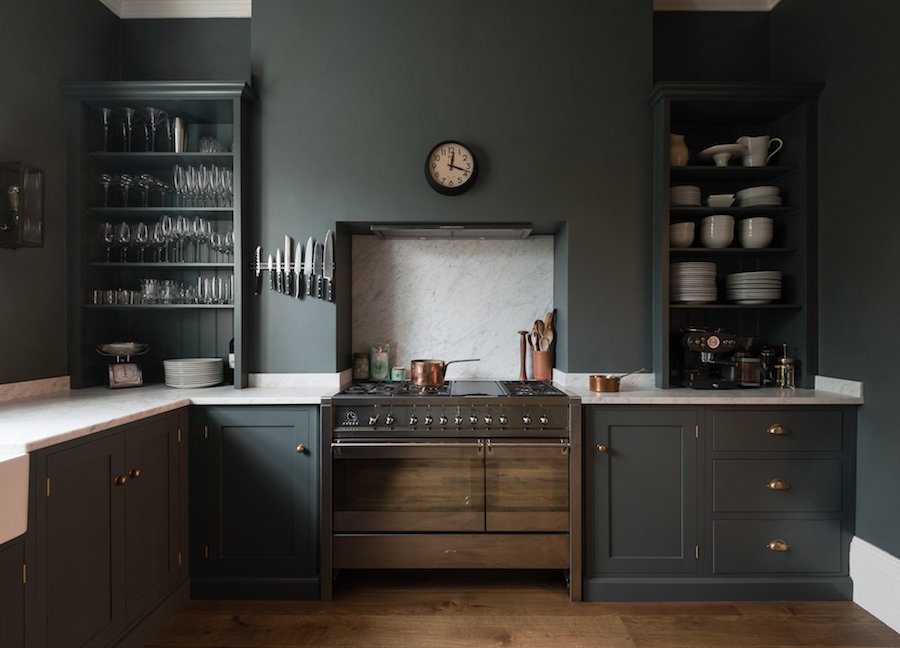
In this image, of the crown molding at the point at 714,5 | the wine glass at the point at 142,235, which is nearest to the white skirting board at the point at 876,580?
the crown molding at the point at 714,5

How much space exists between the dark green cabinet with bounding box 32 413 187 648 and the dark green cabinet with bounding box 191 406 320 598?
0.10 metres

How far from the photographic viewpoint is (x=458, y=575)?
2.80 meters

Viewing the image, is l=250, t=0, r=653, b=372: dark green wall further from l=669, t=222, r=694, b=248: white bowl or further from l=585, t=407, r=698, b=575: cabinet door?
l=585, t=407, r=698, b=575: cabinet door

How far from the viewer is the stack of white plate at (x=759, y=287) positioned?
2842mm

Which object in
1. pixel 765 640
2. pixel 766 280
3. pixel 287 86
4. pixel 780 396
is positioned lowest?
pixel 765 640

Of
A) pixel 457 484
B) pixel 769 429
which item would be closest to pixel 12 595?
pixel 457 484

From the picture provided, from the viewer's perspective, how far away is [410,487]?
257 cm

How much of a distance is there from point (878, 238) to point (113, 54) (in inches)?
172

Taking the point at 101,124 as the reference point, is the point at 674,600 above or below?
below

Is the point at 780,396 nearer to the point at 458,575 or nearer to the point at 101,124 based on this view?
the point at 458,575

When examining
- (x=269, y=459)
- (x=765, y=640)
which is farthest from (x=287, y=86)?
(x=765, y=640)

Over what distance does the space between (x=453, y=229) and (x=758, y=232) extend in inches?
66.8

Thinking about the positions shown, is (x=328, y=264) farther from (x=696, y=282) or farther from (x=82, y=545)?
(x=696, y=282)

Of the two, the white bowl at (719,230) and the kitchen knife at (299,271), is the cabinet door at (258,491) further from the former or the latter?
the white bowl at (719,230)
